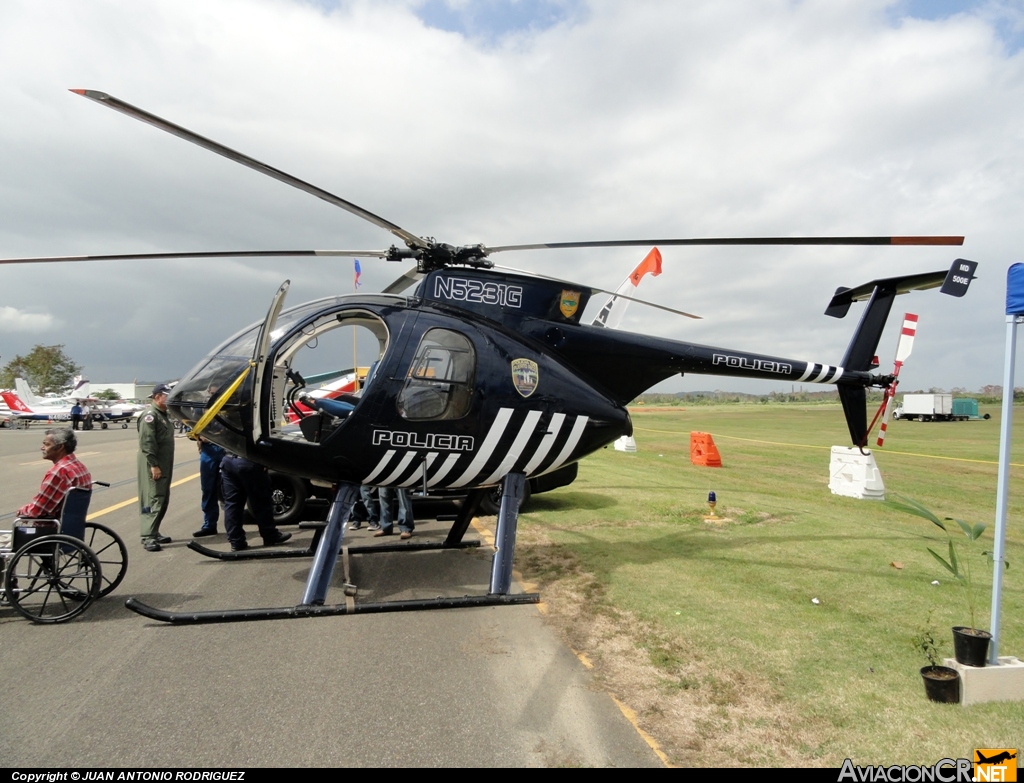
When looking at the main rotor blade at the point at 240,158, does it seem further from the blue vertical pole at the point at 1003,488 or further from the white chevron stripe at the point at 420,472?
the blue vertical pole at the point at 1003,488

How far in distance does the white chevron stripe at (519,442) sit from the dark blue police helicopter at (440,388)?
0.04 feet

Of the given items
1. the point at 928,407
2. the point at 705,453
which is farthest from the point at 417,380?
the point at 928,407

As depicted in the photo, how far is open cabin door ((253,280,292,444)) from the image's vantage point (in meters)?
5.51

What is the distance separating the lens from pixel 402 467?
20.1 ft

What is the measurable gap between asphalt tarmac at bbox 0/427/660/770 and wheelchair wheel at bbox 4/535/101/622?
0.50 feet

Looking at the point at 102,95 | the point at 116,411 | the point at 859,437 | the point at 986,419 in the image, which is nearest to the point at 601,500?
the point at 859,437

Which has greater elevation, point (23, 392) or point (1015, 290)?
point (1015, 290)

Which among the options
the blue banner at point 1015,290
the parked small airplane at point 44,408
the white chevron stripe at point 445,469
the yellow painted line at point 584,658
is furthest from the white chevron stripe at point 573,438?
the parked small airplane at point 44,408

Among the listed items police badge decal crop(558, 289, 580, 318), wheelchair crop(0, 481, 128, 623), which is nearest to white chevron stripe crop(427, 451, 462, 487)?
police badge decal crop(558, 289, 580, 318)

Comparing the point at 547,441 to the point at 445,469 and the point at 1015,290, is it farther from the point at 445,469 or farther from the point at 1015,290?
the point at 1015,290

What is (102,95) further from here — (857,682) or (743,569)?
(743,569)

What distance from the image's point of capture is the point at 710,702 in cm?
388

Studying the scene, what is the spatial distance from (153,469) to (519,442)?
16.8 ft

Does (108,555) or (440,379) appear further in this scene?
(108,555)
